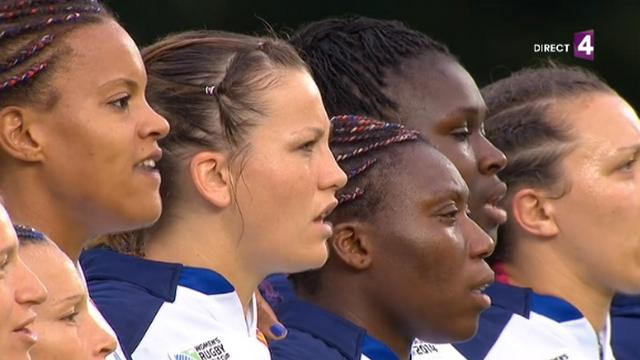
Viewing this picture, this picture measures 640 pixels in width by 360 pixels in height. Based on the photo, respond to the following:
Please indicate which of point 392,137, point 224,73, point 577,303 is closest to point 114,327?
point 224,73

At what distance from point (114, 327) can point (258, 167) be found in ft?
1.73

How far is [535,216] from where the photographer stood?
529 centimetres

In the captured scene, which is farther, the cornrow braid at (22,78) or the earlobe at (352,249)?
the earlobe at (352,249)

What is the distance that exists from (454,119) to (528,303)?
677 millimetres

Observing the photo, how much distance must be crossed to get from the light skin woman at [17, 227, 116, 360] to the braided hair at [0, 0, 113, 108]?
40 centimetres

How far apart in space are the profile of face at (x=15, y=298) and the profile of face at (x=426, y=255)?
142 centimetres

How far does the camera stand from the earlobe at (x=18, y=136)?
11.6 feet

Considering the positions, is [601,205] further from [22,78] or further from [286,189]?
[22,78]

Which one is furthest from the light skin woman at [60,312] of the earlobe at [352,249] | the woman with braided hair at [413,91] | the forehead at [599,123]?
the forehead at [599,123]

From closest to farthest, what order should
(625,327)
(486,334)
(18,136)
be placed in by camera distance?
1. (18,136)
2. (486,334)
3. (625,327)

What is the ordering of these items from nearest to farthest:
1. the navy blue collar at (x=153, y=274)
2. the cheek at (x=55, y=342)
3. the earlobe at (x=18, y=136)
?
1. the cheek at (x=55, y=342)
2. the earlobe at (x=18, y=136)
3. the navy blue collar at (x=153, y=274)

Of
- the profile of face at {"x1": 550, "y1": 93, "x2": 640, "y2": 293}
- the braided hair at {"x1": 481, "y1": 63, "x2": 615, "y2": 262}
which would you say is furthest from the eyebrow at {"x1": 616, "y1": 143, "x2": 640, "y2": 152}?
the braided hair at {"x1": 481, "y1": 63, "x2": 615, "y2": 262}

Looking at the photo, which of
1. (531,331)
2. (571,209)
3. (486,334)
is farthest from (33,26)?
(571,209)

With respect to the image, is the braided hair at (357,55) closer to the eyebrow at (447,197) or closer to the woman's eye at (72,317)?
the eyebrow at (447,197)
